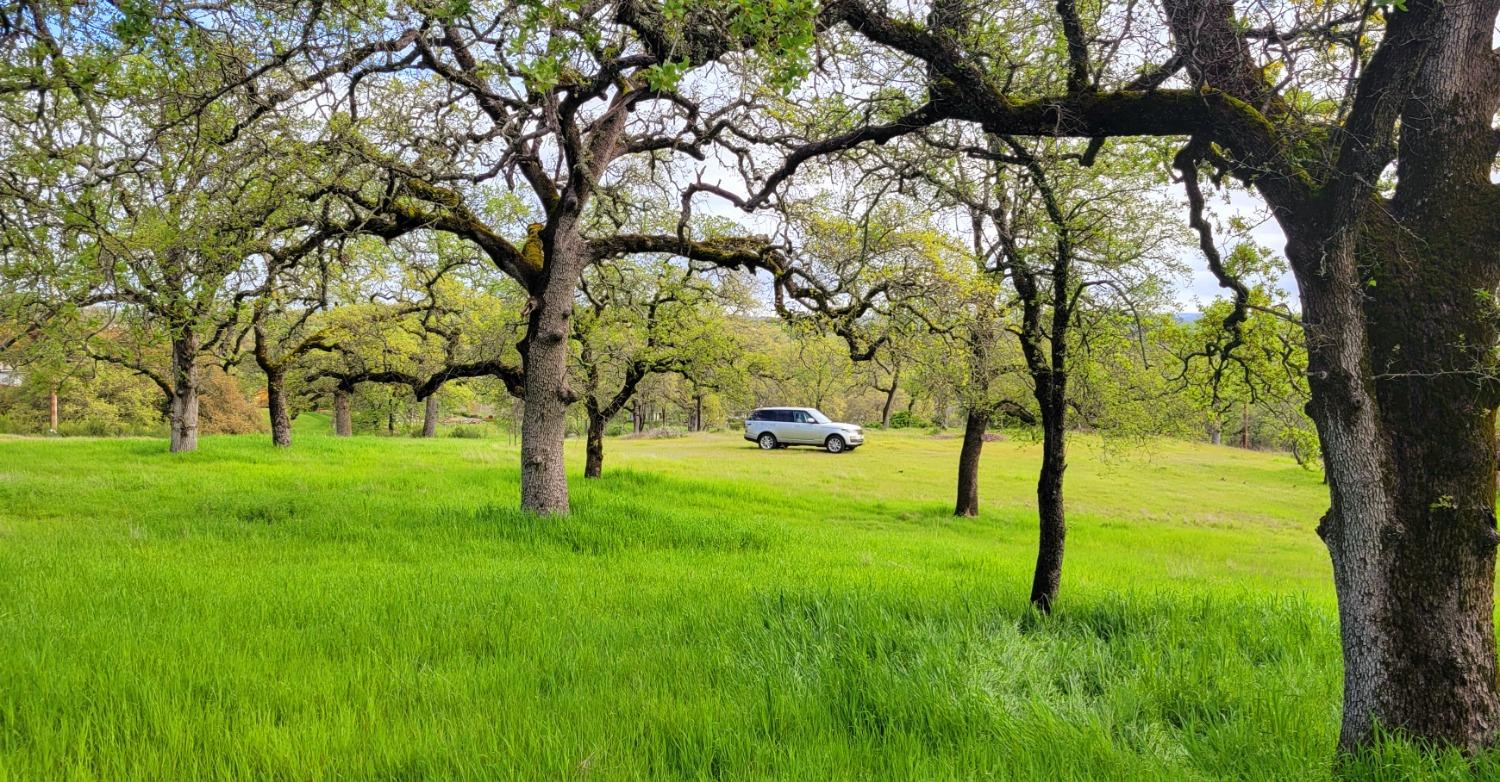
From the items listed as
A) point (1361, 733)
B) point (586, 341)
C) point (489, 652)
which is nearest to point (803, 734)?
point (489, 652)

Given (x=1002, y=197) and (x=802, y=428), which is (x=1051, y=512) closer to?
(x=1002, y=197)

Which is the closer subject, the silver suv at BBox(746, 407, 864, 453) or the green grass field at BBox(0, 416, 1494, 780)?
the green grass field at BBox(0, 416, 1494, 780)

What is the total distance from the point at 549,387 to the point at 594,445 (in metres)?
6.20

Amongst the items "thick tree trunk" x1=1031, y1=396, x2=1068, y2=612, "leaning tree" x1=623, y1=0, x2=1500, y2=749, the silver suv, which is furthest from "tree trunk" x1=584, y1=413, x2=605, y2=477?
the silver suv

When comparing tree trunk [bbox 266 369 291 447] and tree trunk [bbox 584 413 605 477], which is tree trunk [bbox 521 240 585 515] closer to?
tree trunk [bbox 584 413 605 477]

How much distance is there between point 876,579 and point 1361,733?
13.1 ft

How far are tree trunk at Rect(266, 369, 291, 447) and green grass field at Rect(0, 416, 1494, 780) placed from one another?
7806 mm

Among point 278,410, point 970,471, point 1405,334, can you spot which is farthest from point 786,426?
point 1405,334

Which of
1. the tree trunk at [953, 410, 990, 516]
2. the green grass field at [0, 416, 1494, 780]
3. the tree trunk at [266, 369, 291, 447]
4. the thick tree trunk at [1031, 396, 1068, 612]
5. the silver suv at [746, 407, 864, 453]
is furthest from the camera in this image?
the silver suv at [746, 407, 864, 453]

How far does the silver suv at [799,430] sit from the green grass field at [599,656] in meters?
22.9

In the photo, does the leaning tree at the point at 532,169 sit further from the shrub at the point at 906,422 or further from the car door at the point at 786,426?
the shrub at the point at 906,422

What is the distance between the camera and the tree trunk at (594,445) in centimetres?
1476

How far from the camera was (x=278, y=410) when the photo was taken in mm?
17422

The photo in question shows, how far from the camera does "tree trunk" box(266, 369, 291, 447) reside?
17031 mm
